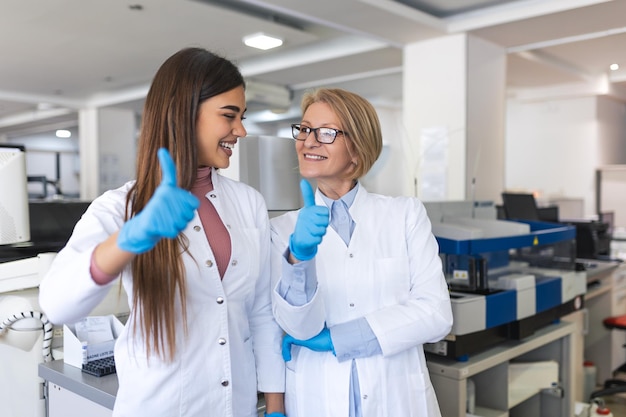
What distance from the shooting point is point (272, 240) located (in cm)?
140

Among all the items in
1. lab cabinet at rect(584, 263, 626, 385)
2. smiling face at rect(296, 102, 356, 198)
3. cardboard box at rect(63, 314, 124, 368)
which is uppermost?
smiling face at rect(296, 102, 356, 198)

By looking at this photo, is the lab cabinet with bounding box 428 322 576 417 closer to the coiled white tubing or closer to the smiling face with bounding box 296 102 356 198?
the smiling face with bounding box 296 102 356 198

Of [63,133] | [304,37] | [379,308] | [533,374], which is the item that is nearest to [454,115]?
[304,37]

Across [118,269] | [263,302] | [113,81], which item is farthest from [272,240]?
[113,81]

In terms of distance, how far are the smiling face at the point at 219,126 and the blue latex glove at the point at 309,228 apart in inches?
8.0

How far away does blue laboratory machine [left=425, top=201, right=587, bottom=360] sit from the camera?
6.91 ft

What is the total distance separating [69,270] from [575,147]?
266 inches

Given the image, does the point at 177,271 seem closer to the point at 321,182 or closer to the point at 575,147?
the point at 321,182

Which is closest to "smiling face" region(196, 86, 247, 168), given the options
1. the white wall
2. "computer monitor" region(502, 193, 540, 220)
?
"computer monitor" region(502, 193, 540, 220)

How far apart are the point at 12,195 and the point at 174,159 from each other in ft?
3.67

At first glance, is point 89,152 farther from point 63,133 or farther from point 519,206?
point 519,206

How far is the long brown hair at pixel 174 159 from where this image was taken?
1.06 meters

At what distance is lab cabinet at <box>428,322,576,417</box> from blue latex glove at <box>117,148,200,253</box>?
4.89 feet

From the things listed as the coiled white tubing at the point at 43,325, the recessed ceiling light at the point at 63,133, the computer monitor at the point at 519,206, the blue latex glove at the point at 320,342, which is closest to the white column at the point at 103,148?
the recessed ceiling light at the point at 63,133
